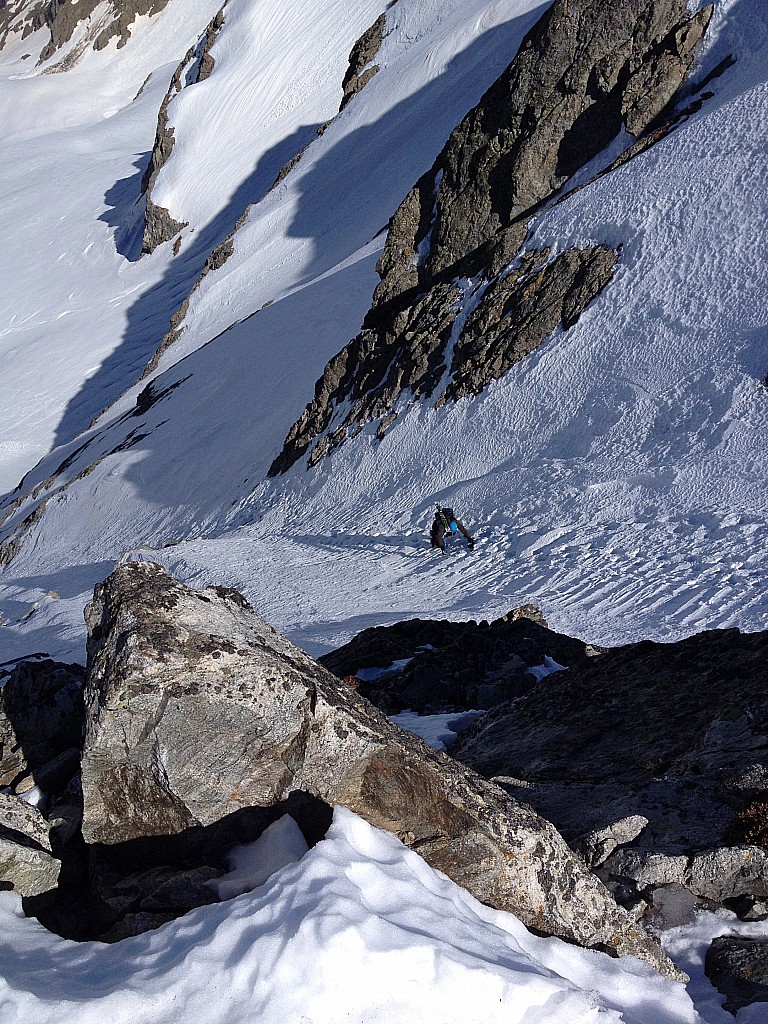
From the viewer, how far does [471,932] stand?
4.86m

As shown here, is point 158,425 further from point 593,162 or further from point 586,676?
point 586,676

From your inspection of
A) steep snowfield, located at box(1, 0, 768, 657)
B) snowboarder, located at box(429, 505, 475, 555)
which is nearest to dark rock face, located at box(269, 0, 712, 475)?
steep snowfield, located at box(1, 0, 768, 657)

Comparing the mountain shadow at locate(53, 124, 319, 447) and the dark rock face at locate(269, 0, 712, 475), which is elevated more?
the mountain shadow at locate(53, 124, 319, 447)

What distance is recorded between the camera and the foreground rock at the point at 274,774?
5.54 metres

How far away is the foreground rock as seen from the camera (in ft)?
18.2

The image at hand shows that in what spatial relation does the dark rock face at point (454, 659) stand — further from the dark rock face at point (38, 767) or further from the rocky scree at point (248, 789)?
the rocky scree at point (248, 789)

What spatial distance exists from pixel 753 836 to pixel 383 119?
62631mm

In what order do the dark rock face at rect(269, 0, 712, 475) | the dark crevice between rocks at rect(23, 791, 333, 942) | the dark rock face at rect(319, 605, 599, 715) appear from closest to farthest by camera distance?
the dark crevice between rocks at rect(23, 791, 333, 942) < the dark rock face at rect(319, 605, 599, 715) < the dark rock face at rect(269, 0, 712, 475)

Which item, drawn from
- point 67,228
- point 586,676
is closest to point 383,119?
point 67,228

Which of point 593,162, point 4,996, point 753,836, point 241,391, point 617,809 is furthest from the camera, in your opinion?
point 241,391

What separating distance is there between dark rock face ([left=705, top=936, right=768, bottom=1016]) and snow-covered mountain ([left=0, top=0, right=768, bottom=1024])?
36 cm

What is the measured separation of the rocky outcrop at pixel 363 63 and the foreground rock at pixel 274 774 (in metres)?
69.5

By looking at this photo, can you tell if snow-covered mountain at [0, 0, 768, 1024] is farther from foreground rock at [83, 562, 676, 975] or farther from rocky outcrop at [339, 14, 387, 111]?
foreground rock at [83, 562, 676, 975]

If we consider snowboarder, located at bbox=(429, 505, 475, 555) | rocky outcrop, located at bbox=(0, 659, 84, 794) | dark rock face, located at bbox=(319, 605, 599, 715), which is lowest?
snowboarder, located at bbox=(429, 505, 475, 555)
